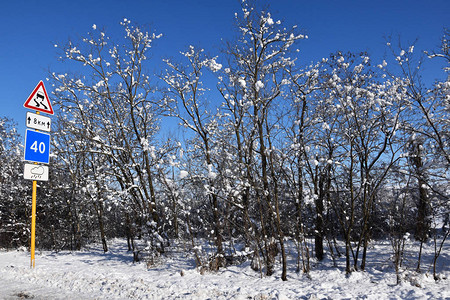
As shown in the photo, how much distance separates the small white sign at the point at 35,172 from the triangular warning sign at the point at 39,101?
120 cm

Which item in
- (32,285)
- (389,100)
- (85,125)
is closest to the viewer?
(32,285)

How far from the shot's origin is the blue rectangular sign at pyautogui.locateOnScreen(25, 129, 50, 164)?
20.6 ft

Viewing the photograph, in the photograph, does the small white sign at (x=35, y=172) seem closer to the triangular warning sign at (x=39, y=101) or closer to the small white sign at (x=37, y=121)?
the small white sign at (x=37, y=121)

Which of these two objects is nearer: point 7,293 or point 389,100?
point 7,293

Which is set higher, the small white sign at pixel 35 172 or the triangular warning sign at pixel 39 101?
the triangular warning sign at pixel 39 101

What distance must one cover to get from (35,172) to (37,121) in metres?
1.06

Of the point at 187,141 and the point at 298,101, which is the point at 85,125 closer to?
the point at 187,141

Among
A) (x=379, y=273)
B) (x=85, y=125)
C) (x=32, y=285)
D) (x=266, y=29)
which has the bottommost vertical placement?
(x=379, y=273)

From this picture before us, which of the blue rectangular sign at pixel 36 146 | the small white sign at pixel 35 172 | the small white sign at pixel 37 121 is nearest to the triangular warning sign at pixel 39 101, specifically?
the small white sign at pixel 37 121

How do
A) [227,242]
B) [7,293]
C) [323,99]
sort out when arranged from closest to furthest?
[7,293] < [323,99] < [227,242]

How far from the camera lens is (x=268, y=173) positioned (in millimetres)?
8820

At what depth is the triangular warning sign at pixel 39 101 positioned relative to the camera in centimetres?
634

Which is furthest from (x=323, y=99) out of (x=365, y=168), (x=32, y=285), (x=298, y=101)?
(x=32, y=285)

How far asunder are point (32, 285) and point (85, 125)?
7806 mm
